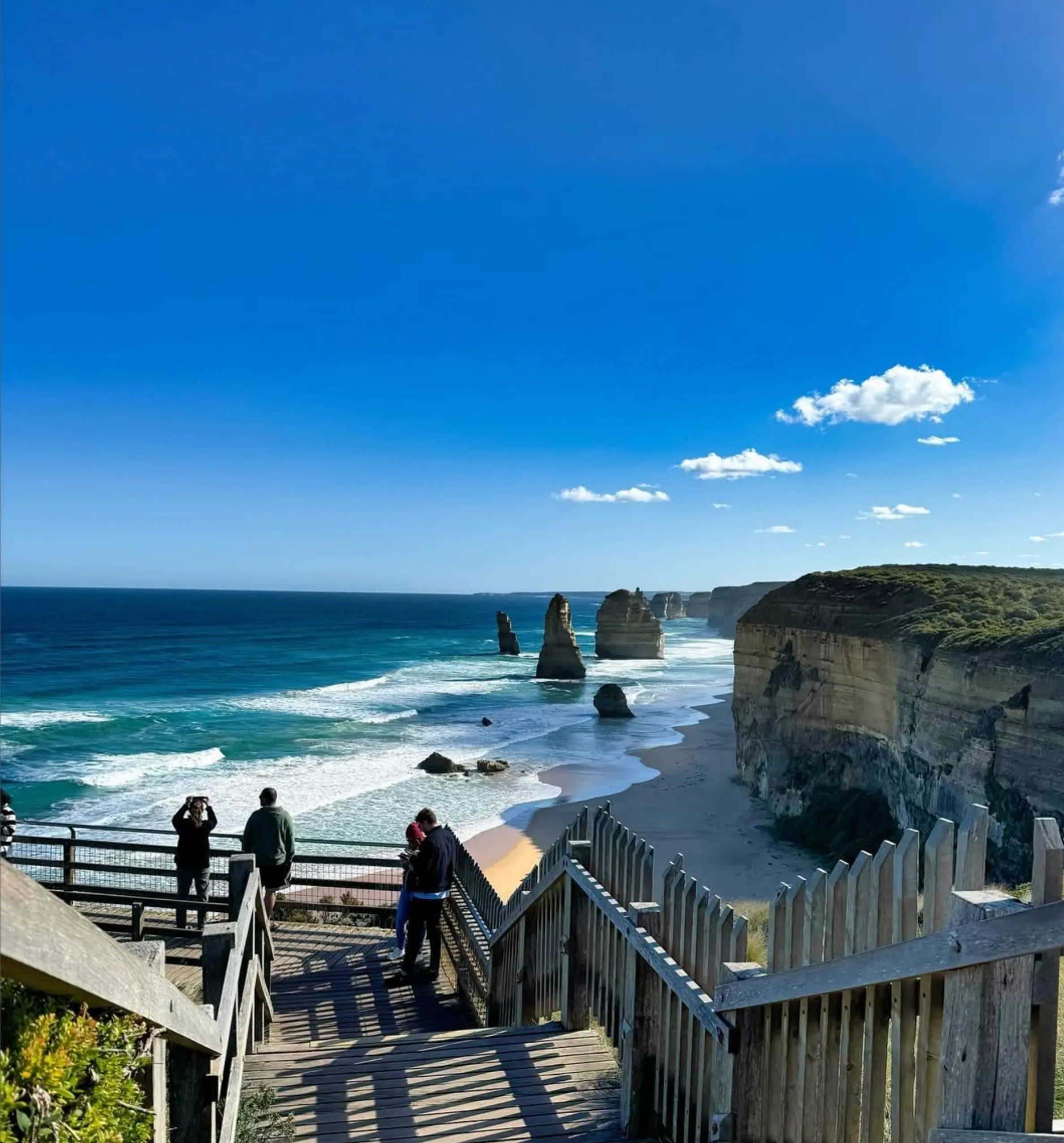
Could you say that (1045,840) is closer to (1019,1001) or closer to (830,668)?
(1019,1001)

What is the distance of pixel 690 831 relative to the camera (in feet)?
77.8

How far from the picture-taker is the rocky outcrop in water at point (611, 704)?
4547 cm

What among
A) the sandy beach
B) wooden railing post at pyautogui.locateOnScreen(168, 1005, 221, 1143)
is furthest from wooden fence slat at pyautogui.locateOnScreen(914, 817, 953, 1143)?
the sandy beach

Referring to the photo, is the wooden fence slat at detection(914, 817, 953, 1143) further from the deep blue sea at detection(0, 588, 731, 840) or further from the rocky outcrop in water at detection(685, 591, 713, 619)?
the rocky outcrop in water at detection(685, 591, 713, 619)

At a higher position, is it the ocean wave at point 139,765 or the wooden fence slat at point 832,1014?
the wooden fence slat at point 832,1014

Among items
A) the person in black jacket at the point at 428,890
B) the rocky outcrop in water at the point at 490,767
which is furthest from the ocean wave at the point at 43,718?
the person in black jacket at the point at 428,890

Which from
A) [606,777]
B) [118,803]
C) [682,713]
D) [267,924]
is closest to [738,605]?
[682,713]

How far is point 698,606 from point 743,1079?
189m

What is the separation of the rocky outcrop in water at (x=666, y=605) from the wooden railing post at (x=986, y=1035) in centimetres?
16679

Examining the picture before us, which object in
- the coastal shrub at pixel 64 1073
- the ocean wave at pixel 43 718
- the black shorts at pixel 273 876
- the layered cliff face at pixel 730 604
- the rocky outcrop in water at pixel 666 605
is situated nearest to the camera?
the coastal shrub at pixel 64 1073

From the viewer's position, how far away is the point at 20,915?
56.7 inches

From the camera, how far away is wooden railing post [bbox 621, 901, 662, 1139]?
12.9 ft

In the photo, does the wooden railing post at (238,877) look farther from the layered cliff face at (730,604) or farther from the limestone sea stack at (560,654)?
the layered cliff face at (730,604)

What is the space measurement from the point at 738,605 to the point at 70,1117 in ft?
464
